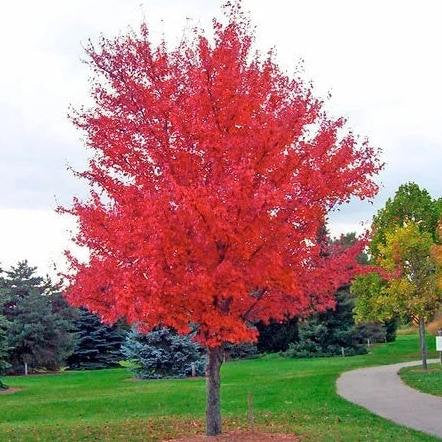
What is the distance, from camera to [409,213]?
33406 millimetres

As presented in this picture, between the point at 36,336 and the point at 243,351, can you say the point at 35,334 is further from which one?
the point at 243,351

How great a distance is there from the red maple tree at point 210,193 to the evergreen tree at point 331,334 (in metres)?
34.2

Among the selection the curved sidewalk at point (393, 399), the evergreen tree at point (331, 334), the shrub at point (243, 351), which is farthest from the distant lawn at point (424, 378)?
the shrub at point (243, 351)

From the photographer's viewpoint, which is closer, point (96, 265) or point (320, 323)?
point (96, 265)

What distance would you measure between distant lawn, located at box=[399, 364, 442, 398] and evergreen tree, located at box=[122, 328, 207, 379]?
901 centimetres

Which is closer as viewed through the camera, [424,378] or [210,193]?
[210,193]

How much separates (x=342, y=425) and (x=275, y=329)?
39125 mm

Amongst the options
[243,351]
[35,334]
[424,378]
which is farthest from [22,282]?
[424,378]

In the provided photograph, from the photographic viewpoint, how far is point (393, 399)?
18047 millimetres

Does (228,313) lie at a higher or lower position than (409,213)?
lower

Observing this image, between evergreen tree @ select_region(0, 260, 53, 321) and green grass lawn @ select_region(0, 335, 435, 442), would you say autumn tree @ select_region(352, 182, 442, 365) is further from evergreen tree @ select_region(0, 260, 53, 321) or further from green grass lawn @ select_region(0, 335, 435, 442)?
evergreen tree @ select_region(0, 260, 53, 321)

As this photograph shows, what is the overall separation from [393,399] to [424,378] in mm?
5730

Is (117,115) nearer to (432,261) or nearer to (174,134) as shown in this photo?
(174,134)

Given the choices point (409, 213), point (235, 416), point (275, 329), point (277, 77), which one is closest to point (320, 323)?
point (275, 329)
